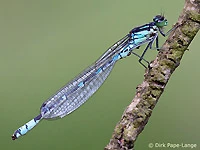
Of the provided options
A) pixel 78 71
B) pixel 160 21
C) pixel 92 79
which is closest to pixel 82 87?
pixel 92 79

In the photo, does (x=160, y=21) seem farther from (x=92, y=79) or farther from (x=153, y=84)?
(x=153, y=84)

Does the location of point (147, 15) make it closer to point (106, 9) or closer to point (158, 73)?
point (106, 9)

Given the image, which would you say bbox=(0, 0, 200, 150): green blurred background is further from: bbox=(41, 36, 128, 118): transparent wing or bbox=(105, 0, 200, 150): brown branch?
bbox=(105, 0, 200, 150): brown branch

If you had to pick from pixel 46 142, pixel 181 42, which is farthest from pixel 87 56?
pixel 181 42

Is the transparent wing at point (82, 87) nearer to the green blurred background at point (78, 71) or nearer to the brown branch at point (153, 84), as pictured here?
the green blurred background at point (78, 71)

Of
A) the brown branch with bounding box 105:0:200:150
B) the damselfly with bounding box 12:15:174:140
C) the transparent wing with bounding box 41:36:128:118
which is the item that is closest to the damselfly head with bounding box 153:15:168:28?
the damselfly with bounding box 12:15:174:140

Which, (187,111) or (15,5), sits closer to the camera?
(187,111)

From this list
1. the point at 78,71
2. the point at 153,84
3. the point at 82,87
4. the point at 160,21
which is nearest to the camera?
the point at 153,84
